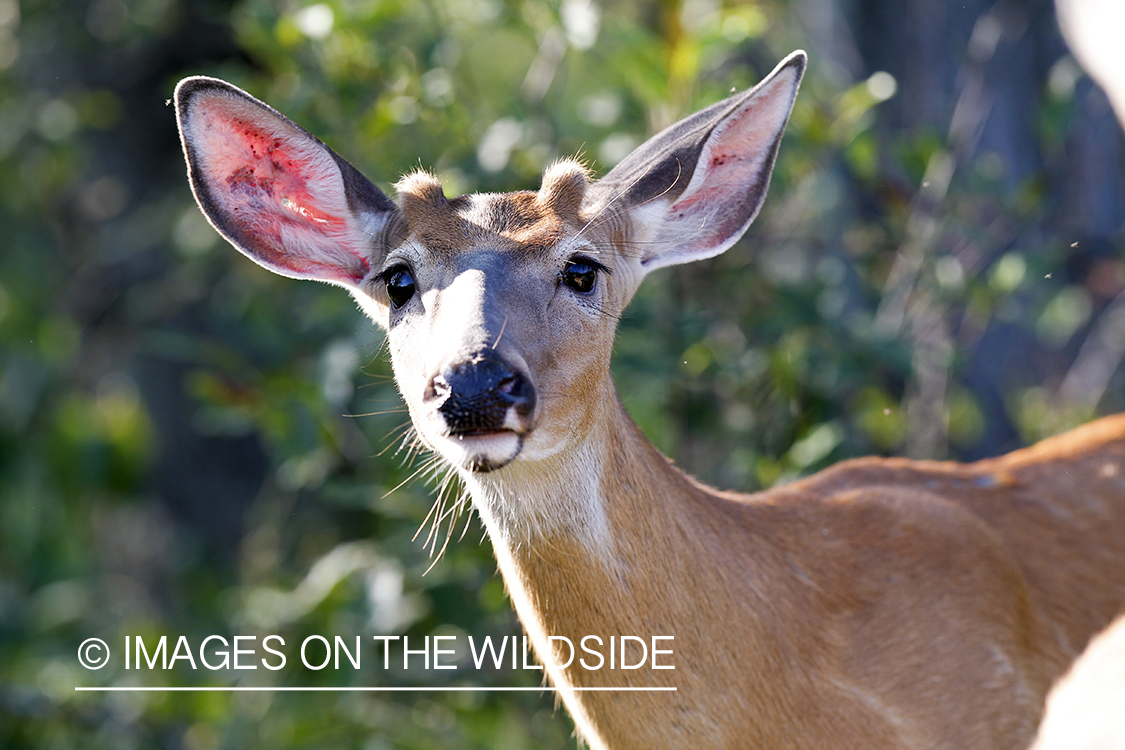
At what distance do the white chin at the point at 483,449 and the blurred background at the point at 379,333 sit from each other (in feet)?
4.45

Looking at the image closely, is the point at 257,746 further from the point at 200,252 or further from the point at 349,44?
the point at 349,44

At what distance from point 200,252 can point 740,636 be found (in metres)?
4.06

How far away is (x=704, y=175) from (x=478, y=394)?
130 centimetres

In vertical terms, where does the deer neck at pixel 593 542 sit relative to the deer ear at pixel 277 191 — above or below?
Result: below

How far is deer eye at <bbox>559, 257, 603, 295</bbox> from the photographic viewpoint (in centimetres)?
332

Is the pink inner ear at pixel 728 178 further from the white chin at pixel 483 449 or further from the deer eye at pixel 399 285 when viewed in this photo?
the white chin at pixel 483 449

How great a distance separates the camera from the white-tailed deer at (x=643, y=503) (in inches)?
125

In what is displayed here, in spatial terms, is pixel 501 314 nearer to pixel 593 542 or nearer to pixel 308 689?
pixel 593 542

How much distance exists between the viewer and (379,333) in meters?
4.77

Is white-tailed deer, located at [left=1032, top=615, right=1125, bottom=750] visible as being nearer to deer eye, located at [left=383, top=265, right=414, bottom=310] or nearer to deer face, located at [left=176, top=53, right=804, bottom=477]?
deer face, located at [left=176, top=53, right=804, bottom=477]

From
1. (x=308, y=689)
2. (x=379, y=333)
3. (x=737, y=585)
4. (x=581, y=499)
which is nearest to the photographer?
(x=581, y=499)

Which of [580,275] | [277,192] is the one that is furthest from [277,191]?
[580,275]

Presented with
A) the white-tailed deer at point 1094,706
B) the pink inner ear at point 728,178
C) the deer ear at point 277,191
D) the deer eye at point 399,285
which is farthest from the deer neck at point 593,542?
the white-tailed deer at point 1094,706

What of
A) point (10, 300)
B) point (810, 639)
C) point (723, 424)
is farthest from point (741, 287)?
point (10, 300)
